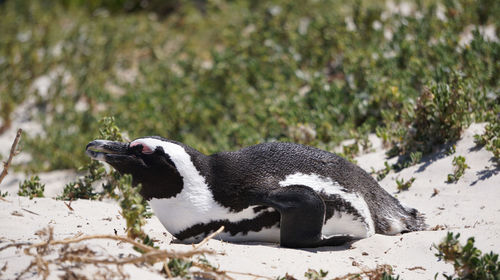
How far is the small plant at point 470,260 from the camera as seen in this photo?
3041 millimetres

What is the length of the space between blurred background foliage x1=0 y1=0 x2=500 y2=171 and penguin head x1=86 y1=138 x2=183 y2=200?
234 centimetres

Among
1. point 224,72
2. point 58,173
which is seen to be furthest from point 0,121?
point 224,72

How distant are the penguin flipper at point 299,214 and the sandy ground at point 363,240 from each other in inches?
3.2

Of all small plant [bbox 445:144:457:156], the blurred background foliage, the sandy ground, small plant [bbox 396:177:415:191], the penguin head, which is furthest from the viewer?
the blurred background foliage

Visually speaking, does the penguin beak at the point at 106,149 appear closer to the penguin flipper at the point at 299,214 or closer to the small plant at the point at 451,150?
the penguin flipper at the point at 299,214

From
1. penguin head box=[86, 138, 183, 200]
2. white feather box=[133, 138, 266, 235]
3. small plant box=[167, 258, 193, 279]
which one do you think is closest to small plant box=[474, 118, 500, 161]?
white feather box=[133, 138, 266, 235]

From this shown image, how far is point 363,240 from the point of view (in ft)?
12.6

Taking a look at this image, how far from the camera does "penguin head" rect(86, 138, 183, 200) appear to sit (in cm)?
362

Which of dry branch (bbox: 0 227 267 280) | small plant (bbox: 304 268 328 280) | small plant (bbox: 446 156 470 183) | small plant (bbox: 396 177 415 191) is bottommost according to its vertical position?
dry branch (bbox: 0 227 267 280)

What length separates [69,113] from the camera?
8289 millimetres

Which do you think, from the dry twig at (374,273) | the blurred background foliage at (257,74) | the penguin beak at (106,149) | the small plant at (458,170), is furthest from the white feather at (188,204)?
the blurred background foliage at (257,74)

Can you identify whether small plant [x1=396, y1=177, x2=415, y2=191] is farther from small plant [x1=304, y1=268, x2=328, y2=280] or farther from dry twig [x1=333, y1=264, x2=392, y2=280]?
small plant [x1=304, y1=268, x2=328, y2=280]

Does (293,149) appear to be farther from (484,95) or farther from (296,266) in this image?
(484,95)

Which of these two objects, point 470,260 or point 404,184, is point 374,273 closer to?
point 470,260
